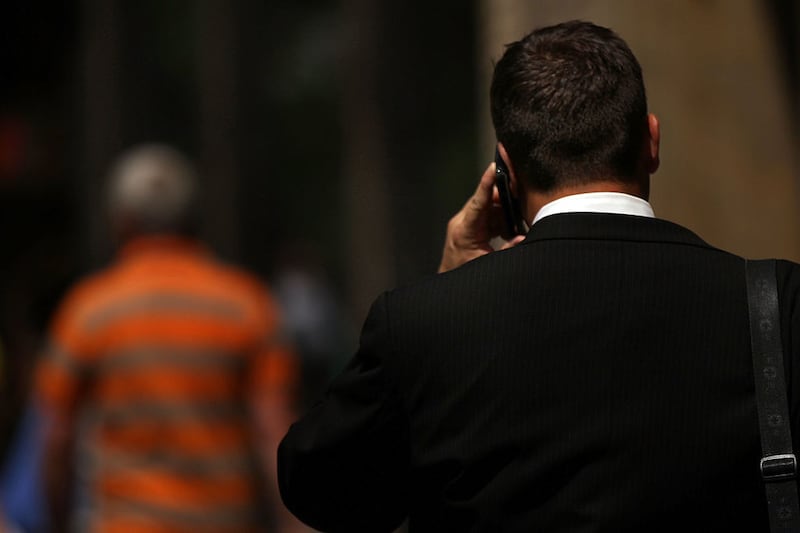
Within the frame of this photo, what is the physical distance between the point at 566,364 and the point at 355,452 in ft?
1.29

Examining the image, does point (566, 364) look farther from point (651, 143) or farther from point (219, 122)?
point (219, 122)

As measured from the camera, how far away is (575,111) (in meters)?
2.65

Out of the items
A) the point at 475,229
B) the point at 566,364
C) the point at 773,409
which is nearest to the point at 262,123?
the point at 475,229

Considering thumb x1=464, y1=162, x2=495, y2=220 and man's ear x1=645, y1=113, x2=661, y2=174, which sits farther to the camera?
thumb x1=464, y1=162, x2=495, y2=220

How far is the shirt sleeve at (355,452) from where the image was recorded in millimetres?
2670

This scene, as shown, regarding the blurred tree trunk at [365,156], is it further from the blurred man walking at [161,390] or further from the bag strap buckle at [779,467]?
the bag strap buckle at [779,467]

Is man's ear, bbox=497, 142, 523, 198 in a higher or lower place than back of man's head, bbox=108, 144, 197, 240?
higher

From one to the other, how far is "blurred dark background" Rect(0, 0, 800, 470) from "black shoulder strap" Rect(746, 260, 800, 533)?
21.8ft

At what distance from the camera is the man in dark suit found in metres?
2.51

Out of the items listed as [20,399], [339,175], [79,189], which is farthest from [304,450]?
[79,189]

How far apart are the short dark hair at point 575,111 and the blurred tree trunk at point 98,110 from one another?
11.3 metres

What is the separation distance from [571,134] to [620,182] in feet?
0.37

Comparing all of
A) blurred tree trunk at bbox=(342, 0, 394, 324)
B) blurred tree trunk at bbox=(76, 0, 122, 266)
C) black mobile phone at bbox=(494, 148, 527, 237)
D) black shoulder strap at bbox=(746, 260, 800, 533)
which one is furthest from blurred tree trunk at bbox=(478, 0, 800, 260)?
blurred tree trunk at bbox=(76, 0, 122, 266)

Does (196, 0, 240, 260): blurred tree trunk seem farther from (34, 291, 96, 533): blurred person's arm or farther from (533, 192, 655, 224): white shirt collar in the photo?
(533, 192, 655, 224): white shirt collar
